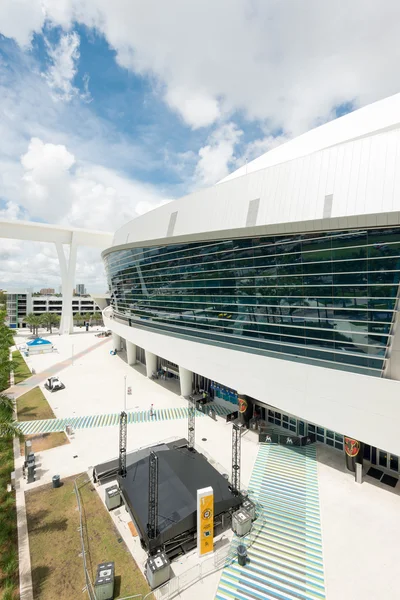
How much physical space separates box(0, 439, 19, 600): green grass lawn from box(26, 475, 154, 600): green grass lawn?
0.68 meters

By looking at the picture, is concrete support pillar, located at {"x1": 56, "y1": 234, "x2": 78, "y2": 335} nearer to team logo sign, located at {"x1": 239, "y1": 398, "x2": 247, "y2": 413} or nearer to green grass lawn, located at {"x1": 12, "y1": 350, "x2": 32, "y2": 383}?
green grass lawn, located at {"x1": 12, "y1": 350, "x2": 32, "y2": 383}

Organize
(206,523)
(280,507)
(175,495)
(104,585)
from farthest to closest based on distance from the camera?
(280,507) → (175,495) → (206,523) → (104,585)

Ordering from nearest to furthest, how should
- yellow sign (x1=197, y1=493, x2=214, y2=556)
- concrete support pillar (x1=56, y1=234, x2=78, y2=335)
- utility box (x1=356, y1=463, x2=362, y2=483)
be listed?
yellow sign (x1=197, y1=493, x2=214, y2=556)
utility box (x1=356, y1=463, x2=362, y2=483)
concrete support pillar (x1=56, y1=234, x2=78, y2=335)

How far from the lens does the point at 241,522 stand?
571 inches

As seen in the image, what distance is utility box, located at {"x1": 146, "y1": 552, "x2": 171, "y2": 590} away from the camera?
11.8 metres

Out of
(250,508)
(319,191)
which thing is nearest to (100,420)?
(250,508)

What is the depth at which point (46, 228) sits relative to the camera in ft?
238

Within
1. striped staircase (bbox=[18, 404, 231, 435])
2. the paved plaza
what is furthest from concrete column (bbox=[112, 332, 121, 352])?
striped staircase (bbox=[18, 404, 231, 435])

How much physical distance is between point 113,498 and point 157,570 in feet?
17.8

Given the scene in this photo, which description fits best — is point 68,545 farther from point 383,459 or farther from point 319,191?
point 319,191

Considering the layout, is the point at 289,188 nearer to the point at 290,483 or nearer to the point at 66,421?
the point at 290,483

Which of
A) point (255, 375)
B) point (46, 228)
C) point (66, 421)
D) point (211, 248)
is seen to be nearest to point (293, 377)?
point (255, 375)

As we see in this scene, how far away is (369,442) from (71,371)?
132 feet

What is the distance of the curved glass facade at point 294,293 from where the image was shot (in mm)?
16156
